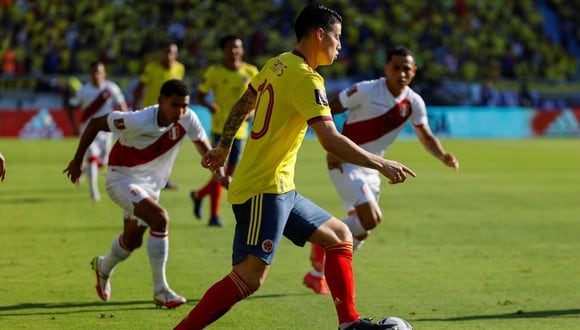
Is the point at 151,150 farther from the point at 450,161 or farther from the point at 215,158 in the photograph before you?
the point at 450,161

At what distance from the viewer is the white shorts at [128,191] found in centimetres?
970

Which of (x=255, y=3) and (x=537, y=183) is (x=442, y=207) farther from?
(x=255, y=3)

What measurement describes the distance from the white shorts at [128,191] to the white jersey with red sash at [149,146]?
0.03 m

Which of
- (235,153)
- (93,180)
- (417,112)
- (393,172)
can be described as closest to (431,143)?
(417,112)

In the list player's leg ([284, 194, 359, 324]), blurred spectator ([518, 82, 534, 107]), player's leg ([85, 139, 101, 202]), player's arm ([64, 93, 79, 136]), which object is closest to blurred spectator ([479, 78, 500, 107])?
blurred spectator ([518, 82, 534, 107])

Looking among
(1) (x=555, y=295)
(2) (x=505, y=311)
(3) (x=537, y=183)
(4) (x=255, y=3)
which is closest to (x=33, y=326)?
(2) (x=505, y=311)

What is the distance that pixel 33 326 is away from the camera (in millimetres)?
8578

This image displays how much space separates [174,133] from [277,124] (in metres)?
3.12

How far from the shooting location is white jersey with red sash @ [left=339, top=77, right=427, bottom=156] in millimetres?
10750

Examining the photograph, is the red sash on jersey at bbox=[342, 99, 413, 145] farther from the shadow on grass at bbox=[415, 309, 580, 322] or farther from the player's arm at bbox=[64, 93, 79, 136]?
the player's arm at bbox=[64, 93, 79, 136]

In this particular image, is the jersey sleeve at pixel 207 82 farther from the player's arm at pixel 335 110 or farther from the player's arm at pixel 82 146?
the player's arm at pixel 82 146

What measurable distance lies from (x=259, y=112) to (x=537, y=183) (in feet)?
53.3

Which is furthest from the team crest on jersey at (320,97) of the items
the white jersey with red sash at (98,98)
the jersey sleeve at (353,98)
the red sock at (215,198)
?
the white jersey with red sash at (98,98)

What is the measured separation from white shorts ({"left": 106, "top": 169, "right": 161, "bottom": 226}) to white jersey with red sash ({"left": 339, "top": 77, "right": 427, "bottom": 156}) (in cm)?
206
